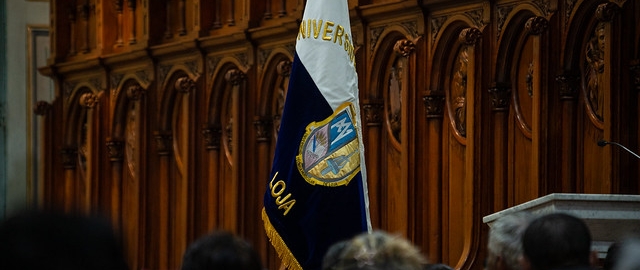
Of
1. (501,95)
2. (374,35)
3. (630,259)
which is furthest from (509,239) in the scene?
(374,35)

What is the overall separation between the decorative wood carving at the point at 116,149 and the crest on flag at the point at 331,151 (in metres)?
6.85

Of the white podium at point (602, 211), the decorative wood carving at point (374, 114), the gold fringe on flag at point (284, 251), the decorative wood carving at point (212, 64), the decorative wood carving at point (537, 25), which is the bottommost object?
the gold fringe on flag at point (284, 251)

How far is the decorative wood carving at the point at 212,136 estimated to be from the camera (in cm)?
1261

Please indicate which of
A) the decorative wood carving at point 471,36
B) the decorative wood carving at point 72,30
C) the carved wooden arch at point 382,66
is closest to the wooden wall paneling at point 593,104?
the decorative wood carving at point 471,36

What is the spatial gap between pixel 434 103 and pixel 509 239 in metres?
6.37

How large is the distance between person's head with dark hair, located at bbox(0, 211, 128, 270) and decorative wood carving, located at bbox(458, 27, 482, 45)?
784cm

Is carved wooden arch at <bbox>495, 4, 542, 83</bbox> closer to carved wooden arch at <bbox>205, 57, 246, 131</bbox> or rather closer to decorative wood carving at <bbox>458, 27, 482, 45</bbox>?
decorative wood carving at <bbox>458, 27, 482, 45</bbox>

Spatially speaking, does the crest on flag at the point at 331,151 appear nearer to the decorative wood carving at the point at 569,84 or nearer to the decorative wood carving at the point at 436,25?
the decorative wood carving at the point at 569,84

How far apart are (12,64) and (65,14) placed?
194 centimetres

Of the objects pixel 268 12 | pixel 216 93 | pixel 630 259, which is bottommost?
pixel 630 259

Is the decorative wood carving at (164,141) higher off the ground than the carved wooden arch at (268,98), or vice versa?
the carved wooden arch at (268,98)

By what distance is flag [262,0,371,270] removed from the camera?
732 cm

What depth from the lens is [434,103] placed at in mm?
9930

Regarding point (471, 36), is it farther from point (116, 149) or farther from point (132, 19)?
point (116, 149)
